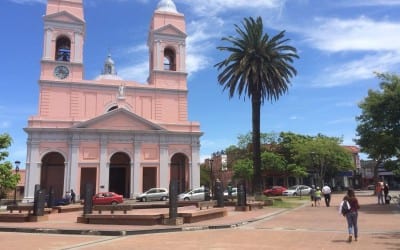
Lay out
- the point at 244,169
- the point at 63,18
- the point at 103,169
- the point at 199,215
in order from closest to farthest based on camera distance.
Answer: the point at 199,215, the point at 103,169, the point at 63,18, the point at 244,169

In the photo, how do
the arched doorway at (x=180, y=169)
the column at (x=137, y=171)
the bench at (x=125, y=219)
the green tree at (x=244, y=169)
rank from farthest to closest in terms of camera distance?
the green tree at (x=244, y=169)
the arched doorway at (x=180, y=169)
the column at (x=137, y=171)
the bench at (x=125, y=219)

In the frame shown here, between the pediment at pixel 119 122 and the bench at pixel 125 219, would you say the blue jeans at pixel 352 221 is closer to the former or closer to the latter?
the bench at pixel 125 219

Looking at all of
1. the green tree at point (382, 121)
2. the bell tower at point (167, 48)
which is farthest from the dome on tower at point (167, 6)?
the green tree at point (382, 121)

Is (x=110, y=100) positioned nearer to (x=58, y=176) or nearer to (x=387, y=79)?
(x=58, y=176)

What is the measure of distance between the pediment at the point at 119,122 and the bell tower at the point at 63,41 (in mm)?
6221

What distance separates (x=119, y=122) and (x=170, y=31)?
14.1 metres

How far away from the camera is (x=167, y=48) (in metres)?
55.0

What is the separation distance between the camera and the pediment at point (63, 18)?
4953cm

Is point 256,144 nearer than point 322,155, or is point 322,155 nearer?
point 256,144

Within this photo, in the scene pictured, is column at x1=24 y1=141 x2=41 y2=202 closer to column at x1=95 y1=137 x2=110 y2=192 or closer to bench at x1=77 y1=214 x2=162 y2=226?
column at x1=95 y1=137 x2=110 y2=192

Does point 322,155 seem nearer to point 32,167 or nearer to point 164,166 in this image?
point 164,166

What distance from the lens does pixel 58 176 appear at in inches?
1938

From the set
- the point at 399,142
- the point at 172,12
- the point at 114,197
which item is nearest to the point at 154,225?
the point at 399,142

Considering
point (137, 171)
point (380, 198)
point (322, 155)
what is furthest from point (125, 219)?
point (322, 155)
